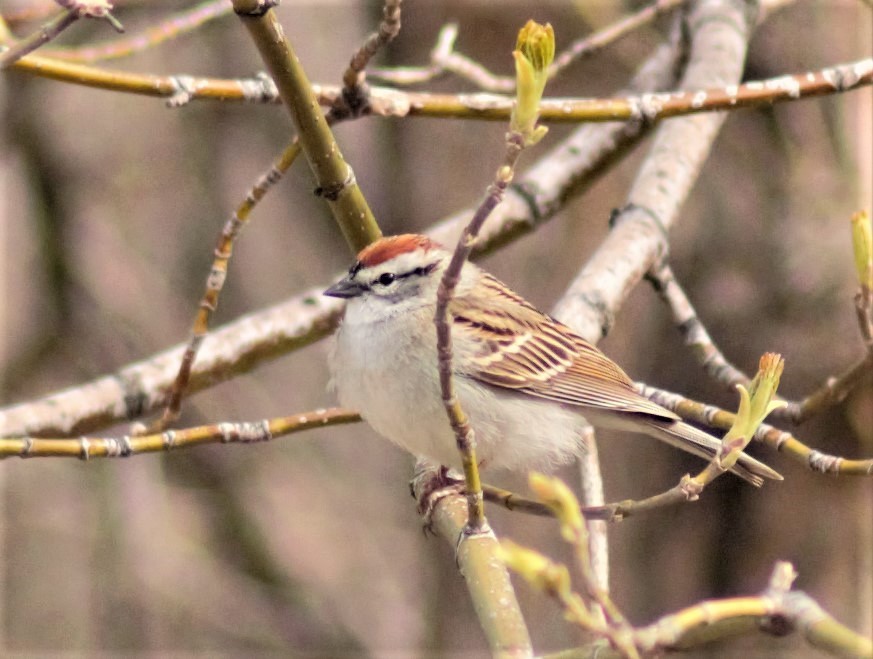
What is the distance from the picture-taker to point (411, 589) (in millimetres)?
5090

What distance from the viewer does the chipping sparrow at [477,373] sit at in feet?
6.88

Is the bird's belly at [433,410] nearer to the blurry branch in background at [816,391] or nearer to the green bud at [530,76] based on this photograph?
the blurry branch in background at [816,391]

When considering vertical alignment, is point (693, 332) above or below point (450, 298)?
above

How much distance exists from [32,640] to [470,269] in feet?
10.9

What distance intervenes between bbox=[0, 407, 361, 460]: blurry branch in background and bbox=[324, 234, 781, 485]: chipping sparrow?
13cm

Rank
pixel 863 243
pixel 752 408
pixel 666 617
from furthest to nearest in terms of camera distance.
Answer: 1. pixel 863 243
2. pixel 752 408
3. pixel 666 617

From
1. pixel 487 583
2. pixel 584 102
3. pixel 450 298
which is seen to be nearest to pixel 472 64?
pixel 584 102

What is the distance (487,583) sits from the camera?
1.62 metres

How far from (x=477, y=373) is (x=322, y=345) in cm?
247

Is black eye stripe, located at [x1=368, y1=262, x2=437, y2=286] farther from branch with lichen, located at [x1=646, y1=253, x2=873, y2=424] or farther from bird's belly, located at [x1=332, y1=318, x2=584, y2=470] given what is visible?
branch with lichen, located at [x1=646, y1=253, x2=873, y2=424]

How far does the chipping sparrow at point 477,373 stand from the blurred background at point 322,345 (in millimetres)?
1106

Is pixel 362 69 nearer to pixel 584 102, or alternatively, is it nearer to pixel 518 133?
pixel 584 102

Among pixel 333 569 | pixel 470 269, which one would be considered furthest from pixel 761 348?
pixel 333 569

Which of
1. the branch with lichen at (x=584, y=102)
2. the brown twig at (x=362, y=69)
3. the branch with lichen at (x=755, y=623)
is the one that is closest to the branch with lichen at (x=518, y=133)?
the branch with lichen at (x=755, y=623)
